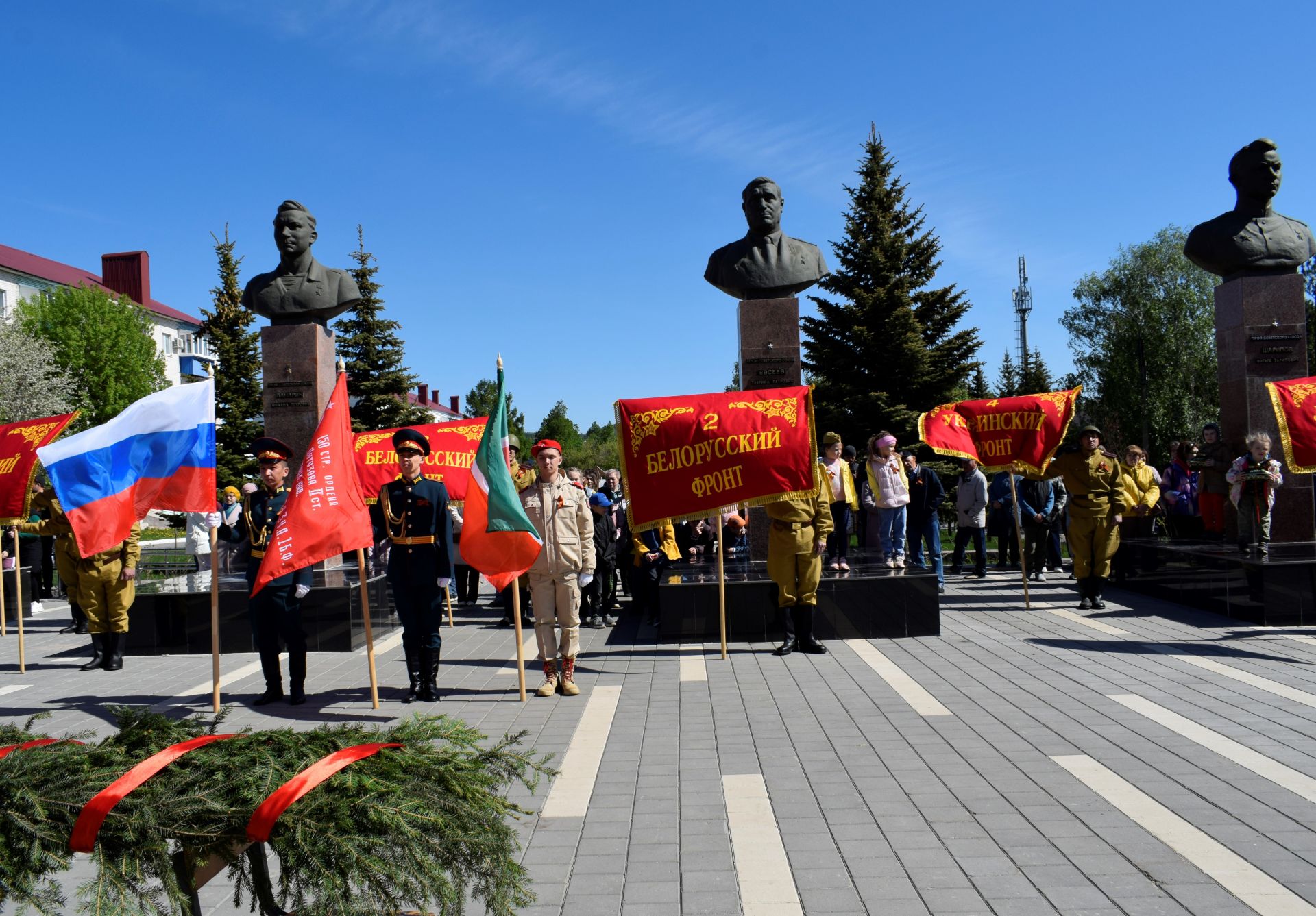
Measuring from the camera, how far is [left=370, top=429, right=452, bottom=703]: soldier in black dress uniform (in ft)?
27.5

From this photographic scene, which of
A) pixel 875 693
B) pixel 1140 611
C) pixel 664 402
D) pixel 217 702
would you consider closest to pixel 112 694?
pixel 217 702

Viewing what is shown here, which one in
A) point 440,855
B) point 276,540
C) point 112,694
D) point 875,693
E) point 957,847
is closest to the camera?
point 440,855

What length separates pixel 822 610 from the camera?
10969 mm

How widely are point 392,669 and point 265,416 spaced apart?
18.7 feet

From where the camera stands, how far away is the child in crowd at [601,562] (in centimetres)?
1283

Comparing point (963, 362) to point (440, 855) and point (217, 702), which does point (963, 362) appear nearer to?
point (217, 702)

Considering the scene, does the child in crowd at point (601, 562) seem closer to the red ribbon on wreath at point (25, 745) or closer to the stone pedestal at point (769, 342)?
the stone pedestal at point (769, 342)

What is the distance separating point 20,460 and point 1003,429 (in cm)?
1144

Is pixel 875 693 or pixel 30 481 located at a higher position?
pixel 30 481

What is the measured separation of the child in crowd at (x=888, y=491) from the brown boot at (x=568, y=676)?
246 inches

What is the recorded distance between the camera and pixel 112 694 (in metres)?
9.19

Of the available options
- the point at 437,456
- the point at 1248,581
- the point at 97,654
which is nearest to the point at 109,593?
the point at 97,654

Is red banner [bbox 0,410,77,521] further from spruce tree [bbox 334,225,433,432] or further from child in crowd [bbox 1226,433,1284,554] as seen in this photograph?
spruce tree [bbox 334,225,433,432]

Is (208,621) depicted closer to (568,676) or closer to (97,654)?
(97,654)
